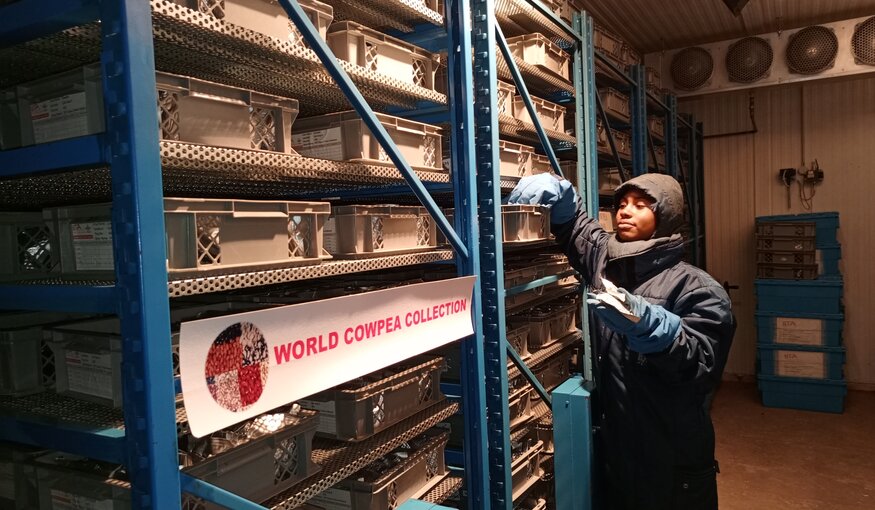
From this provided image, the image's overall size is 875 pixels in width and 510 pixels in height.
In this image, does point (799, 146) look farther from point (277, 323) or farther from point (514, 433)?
point (277, 323)

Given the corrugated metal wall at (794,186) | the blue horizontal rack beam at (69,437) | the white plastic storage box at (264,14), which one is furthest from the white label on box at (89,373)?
the corrugated metal wall at (794,186)

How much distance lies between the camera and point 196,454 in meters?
1.61

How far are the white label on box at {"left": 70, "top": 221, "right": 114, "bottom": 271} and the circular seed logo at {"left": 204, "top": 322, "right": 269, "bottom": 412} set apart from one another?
0.42 m

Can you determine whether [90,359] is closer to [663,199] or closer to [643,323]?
[643,323]

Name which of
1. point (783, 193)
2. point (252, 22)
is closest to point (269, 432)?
point (252, 22)

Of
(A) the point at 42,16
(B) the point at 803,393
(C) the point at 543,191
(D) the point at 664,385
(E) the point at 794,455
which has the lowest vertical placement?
(E) the point at 794,455

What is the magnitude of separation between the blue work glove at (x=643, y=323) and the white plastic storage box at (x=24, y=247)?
1.83m

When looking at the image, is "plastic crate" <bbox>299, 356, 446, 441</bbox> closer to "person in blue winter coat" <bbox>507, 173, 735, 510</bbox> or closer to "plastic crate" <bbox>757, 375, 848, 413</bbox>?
"person in blue winter coat" <bbox>507, 173, 735, 510</bbox>

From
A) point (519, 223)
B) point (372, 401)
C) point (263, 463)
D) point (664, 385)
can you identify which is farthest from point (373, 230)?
point (664, 385)

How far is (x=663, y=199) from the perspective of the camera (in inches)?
108

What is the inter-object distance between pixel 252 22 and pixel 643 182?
6.22ft

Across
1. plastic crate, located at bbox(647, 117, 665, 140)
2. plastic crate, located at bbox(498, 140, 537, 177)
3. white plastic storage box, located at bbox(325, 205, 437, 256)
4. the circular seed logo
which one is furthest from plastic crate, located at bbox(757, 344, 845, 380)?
the circular seed logo

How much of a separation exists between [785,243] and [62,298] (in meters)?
6.73

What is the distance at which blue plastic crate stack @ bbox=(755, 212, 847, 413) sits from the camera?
6.05m
